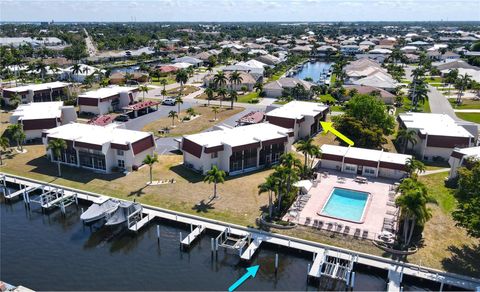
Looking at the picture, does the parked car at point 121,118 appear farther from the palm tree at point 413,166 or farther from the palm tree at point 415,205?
the palm tree at point 415,205

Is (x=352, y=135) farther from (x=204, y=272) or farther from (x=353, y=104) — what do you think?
(x=204, y=272)

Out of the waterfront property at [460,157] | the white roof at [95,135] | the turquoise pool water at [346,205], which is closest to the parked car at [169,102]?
the white roof at [95,135]

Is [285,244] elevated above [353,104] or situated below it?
below

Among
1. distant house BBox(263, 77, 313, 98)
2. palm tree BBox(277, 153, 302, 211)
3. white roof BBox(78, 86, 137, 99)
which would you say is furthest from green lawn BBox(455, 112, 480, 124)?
white roof BBox(78, 86, 137, 99)

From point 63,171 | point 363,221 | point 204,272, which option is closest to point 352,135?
point 363,221

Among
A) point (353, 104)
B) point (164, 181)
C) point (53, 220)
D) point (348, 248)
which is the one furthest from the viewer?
point (353, 104)

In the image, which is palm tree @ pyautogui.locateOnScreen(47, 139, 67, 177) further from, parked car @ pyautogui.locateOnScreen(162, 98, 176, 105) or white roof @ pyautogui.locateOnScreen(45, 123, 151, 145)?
parked car @ pyautogui.locateOnScreen(162, 98, 176, 105)

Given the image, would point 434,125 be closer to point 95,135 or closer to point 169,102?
point 95,135
